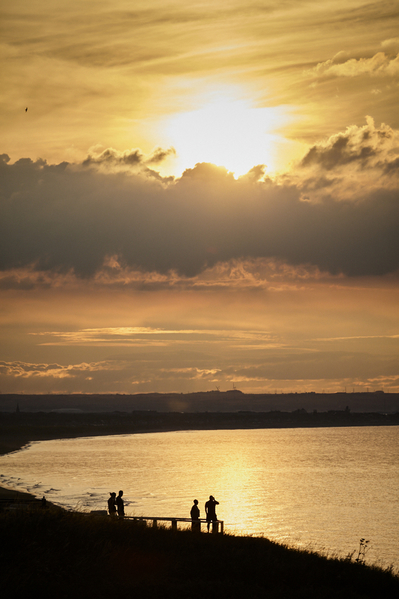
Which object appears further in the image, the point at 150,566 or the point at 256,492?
the point at 256,492

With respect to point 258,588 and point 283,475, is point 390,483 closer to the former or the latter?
point 283,475

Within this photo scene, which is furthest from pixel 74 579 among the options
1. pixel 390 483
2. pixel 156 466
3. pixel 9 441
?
pixel 9 441

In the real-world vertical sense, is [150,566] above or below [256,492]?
above

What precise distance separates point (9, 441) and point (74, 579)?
583 ft

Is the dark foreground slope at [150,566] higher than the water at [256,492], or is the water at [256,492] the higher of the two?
the dark foreground slope at [150,566]

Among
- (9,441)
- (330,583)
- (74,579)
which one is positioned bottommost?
(9,441)

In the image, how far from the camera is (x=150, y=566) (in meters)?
22.9

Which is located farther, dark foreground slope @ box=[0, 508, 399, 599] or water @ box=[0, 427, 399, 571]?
water @ box=[0, 427, 399, 571]

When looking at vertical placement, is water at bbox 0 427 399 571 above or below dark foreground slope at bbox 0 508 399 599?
below

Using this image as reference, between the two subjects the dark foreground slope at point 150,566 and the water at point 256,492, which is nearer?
the dark foreground slope at point 150,566

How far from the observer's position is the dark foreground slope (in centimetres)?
1997

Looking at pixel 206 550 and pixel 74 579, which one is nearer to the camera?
pixel 74 579

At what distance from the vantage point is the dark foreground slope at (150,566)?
65.5ft

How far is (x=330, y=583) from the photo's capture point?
24.2 metres
